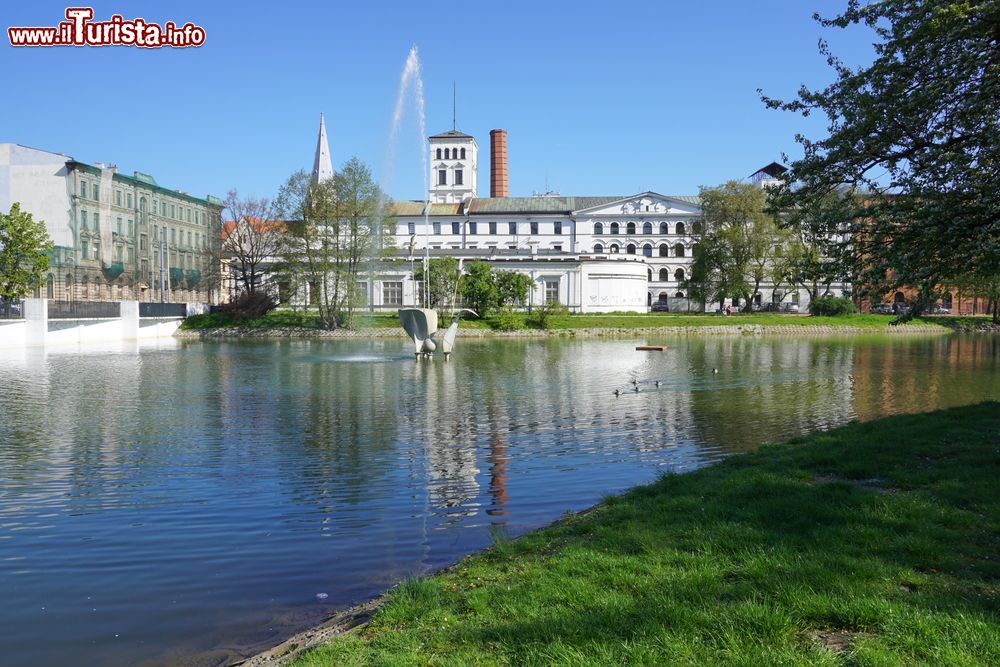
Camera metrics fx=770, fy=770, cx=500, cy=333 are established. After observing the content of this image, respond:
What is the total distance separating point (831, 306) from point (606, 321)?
2577cm

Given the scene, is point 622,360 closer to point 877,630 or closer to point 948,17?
point 948,17

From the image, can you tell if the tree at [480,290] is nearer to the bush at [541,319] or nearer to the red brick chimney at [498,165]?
the bush at [541,319]

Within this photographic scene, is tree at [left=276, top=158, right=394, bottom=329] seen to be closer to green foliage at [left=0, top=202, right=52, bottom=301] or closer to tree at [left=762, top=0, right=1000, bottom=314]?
green foliage at [left=0, top=202, right=52, bottom=301]

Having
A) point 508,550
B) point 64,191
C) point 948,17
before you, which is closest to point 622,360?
point 948,17

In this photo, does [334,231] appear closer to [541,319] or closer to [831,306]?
[541,319]

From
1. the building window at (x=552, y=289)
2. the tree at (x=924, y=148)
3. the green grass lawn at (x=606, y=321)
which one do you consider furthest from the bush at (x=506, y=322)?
the tree at (x=924, y=148)

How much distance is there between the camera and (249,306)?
247 feet

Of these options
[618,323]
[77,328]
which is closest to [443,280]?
[618,323]

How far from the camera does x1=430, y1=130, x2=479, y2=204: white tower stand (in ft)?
415

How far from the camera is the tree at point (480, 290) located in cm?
7512

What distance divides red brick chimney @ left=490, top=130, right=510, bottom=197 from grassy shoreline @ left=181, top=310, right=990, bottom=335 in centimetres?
5309

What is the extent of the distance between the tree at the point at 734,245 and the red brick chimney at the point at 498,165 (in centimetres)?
4376

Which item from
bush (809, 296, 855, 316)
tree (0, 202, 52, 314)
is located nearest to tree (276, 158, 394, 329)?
tree (0, 202, 52, 314)

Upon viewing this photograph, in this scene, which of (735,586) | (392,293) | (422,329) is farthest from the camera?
(392,293)
